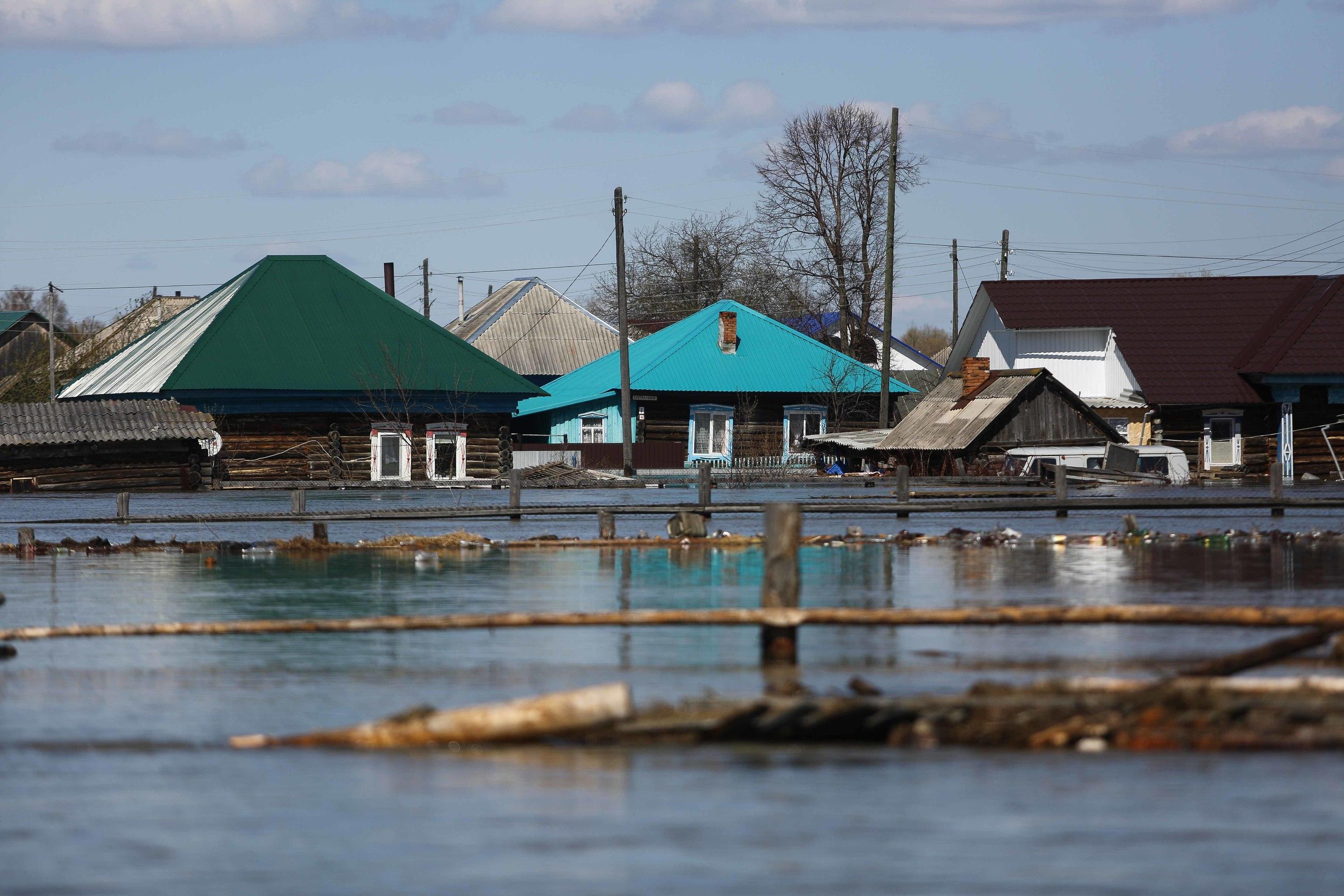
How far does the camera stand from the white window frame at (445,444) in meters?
50.5

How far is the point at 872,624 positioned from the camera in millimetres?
12117

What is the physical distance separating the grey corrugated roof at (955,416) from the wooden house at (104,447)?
63.4ft

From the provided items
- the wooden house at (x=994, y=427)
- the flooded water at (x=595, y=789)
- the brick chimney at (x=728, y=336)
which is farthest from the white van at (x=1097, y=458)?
the flooded water at (x=595, y=789)

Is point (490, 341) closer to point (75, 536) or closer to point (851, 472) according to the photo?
point (851, 472)

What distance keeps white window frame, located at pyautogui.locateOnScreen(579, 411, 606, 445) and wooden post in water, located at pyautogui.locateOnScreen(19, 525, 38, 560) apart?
112 ft

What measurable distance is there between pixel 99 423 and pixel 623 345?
1619cm

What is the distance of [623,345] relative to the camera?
5297 cm

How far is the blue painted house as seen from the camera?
56.7 m

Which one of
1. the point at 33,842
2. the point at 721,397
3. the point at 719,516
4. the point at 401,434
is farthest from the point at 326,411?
the point at 33,842

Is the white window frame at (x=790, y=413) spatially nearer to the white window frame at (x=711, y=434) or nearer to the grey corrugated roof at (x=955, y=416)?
the white window frame at (x=711, y=434)

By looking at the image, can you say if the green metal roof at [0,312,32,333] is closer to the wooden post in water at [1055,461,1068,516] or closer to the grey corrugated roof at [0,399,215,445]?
the grey corrugated roof at [0,399,215,445]

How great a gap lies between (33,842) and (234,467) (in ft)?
133

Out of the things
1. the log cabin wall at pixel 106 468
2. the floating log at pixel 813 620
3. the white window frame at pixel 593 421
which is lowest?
the floating log at pixel 813 620

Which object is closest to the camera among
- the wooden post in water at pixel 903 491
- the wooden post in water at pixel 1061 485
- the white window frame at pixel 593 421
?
the wooden post in water at pixel 1061 485
